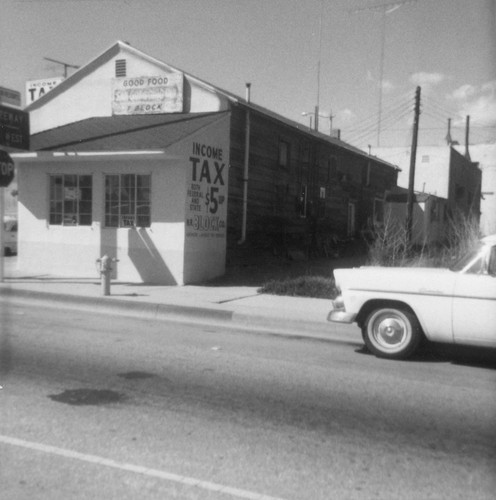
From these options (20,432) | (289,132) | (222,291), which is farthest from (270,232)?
(20,432)

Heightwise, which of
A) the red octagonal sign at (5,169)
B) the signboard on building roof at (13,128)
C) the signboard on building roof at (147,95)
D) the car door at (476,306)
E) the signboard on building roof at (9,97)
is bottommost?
the car door at (476,306)

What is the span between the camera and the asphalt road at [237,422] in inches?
147

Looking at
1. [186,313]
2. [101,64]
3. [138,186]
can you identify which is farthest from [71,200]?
[186,313]

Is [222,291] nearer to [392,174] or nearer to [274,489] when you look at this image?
[274,489]

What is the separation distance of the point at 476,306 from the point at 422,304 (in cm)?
63

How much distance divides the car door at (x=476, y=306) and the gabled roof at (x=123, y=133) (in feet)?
27.3

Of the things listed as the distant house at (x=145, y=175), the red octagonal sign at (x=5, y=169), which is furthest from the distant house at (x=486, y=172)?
the red octagonal sign at (x=5, y=169)

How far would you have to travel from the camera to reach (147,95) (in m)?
17.8

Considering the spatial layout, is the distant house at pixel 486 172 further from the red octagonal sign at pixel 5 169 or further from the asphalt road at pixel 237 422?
the asphalt road at pixel 237 422

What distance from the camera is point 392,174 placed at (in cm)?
3416

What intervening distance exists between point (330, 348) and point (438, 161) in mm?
37430

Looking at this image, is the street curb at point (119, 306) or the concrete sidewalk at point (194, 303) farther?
the street curb at point (119, 306)

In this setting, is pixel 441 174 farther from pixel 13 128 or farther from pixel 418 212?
pixel 13 128

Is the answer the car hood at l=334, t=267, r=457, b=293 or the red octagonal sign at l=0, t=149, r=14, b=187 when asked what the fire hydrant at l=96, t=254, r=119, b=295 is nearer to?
the red octagonal sign at l=0, t=149, r=14, b=187
